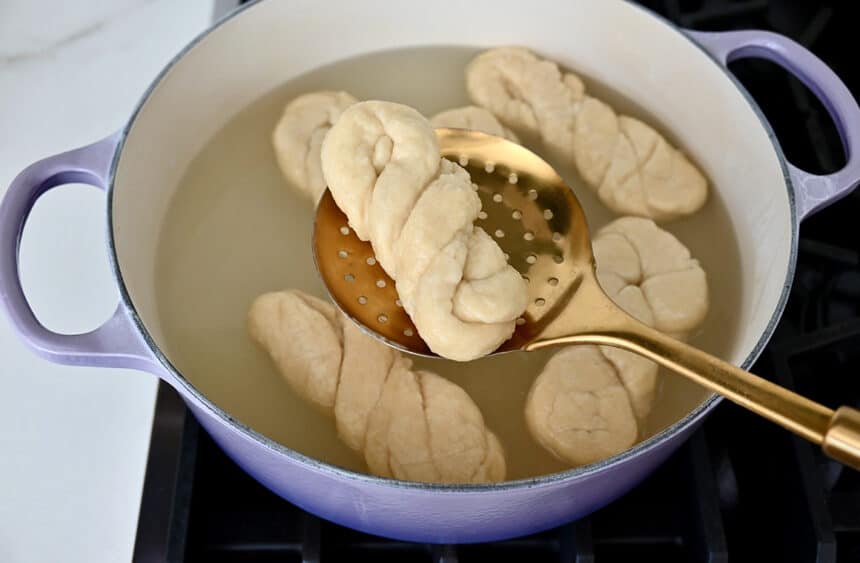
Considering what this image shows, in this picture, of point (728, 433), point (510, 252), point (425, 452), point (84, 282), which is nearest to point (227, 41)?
point (84, 282)

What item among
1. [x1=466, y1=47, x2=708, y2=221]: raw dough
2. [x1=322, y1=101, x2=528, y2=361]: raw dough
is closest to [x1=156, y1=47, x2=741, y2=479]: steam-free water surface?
[x1=466, y1=47, x2=708, y2=221]: raw dough

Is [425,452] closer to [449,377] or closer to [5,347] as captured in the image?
[449,377]

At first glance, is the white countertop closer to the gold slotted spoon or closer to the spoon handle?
the gold slotted spoon

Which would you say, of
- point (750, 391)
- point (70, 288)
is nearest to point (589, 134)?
point (750, 391)

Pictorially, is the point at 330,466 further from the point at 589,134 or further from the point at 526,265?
the point at 589,134

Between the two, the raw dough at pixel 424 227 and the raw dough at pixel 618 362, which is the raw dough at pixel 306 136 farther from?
the raw dough at pixel 618 362

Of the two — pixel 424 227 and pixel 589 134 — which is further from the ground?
pixel 589 134

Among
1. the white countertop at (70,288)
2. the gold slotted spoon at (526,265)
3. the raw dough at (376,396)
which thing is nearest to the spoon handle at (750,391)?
the gold slotted spoon at (526,265)
